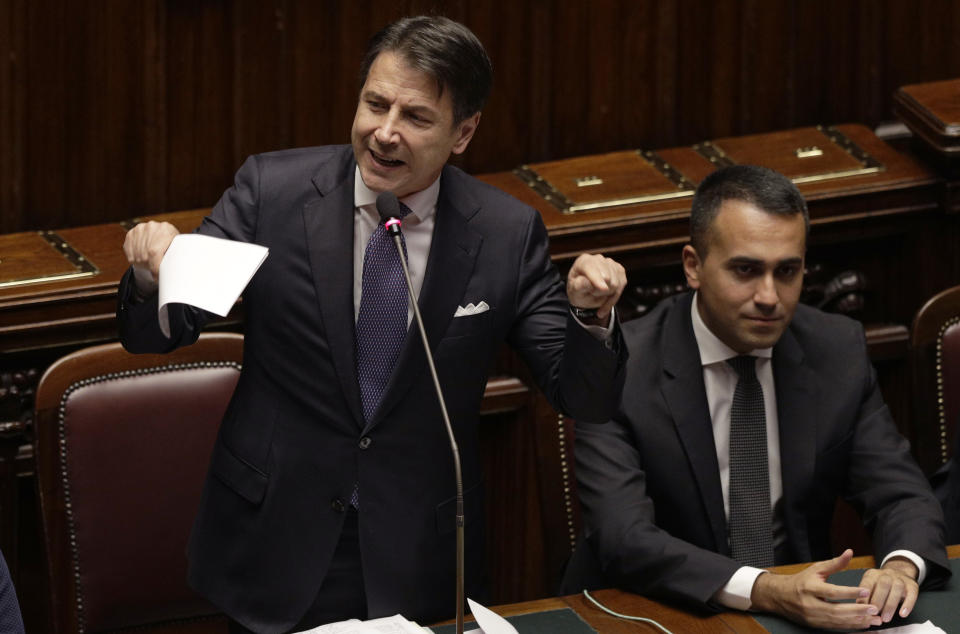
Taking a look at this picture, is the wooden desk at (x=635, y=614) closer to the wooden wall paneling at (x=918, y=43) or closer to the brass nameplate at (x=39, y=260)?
the brass nameplate at (x=39, y=260)

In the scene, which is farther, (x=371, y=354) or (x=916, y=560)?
(x=916, y=560)

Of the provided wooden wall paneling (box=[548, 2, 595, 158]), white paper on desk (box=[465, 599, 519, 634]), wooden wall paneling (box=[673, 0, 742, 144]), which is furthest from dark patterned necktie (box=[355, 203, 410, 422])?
wooden wall paneling (box=[673, 0, 742, 144])

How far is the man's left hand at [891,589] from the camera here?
2.42 meters

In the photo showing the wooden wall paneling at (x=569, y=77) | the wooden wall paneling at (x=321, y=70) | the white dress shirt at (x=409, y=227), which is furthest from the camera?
the wooden wall paneling at (x=569, y=77)

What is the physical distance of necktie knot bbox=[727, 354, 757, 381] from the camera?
287cm

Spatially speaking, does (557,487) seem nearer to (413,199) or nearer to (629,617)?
(629,617)

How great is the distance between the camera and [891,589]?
2.43 meters

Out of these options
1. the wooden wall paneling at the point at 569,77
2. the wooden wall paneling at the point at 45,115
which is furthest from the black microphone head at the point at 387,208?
the wooden wall paneling at the point at 569,77

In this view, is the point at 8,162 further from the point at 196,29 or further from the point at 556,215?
the point at 556,215

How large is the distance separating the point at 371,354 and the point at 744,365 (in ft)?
2.57

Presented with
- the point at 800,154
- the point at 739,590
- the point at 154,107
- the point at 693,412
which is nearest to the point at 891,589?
the point at 739,590

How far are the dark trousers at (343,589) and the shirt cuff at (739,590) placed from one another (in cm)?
56

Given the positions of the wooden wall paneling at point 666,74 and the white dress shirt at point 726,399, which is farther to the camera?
the wooden wall paneling at point 666,74

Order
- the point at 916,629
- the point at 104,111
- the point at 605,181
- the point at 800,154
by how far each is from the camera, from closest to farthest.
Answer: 1. the point at 916,629
2. the point at 104,111
3. the point at 605,181
4. the point at 800,154
